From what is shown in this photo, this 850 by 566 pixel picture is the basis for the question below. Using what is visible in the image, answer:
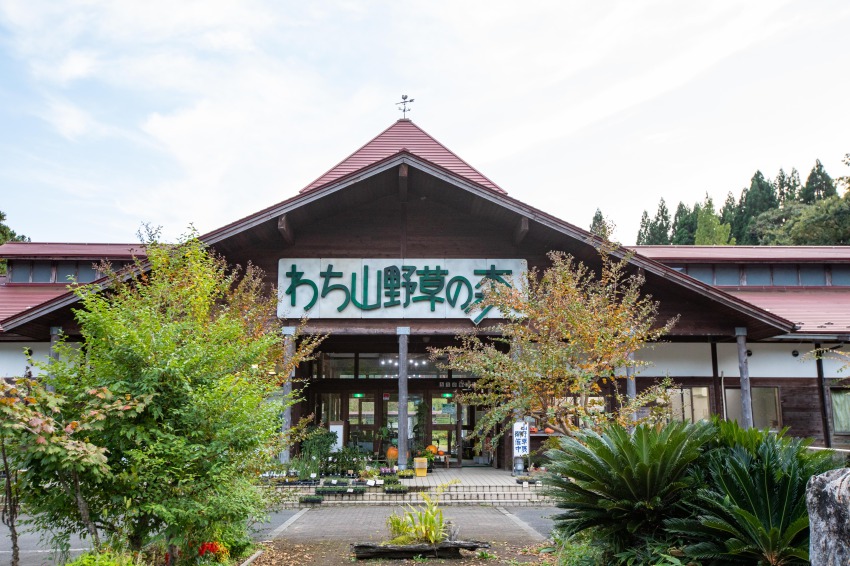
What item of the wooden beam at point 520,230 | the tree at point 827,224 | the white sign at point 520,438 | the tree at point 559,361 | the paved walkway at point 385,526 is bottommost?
the paved walkway at point 385,526

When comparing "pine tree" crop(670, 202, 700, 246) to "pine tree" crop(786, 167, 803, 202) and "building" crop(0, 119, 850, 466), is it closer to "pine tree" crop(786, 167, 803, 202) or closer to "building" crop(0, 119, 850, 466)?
"pine tree" crop(786, 167, 803, 202)

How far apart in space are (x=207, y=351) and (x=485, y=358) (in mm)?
4186

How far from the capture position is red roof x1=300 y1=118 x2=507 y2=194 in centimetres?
1945

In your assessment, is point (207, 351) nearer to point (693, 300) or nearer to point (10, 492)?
point (10, 492)

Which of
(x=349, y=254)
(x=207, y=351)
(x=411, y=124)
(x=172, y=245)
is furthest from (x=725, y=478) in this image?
(x=411, y=124)

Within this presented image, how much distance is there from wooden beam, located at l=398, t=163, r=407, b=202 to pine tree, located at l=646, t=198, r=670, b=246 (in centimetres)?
4671

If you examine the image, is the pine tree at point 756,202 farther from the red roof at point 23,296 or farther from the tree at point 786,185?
the red roof at point 23,296

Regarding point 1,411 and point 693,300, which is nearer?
point 1,411

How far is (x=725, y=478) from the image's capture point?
5.35m

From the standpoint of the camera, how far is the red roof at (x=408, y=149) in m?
19.5

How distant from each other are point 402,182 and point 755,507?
11.9m

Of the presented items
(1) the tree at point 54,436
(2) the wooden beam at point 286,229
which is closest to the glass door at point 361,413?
(2) the wooden beam at point 286,229

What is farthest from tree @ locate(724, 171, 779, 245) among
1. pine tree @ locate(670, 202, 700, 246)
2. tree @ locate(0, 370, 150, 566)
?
tree @ locate(0, 370, 150, 566)

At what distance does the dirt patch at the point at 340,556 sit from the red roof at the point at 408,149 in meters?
12.1
